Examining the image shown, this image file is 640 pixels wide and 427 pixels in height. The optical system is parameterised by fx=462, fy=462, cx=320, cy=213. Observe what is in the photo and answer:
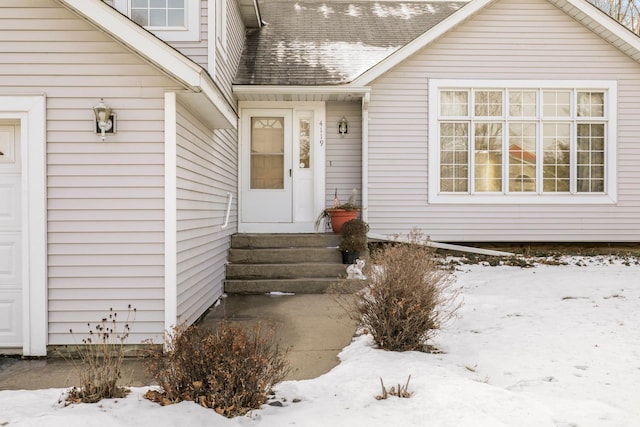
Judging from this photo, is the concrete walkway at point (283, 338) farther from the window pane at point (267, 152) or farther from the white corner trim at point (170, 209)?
the window pane at point (267, 152)

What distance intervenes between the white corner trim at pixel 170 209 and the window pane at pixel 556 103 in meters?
6.80

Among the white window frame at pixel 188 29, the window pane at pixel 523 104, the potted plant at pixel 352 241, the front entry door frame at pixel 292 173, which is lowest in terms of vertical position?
the potted plant at pixel 352 241

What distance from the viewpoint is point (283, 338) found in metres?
4.80

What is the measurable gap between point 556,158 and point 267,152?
208 inches

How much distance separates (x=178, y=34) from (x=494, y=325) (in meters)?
5.04

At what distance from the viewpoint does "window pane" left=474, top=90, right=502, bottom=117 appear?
27.3 feet

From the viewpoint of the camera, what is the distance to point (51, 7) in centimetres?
430

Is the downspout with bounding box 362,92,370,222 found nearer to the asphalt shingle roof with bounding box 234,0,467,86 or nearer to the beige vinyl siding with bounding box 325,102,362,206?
the beige vinyl siding with bounding box 325,102,362,206

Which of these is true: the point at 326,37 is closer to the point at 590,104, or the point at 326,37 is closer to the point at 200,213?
the point at 590,104

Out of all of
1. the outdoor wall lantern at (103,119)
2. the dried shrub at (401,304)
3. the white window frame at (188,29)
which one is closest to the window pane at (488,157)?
the dried shrub at (401,304)

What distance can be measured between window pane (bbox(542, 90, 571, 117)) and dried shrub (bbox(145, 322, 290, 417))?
7.51 m

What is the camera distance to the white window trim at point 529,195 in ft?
27.1

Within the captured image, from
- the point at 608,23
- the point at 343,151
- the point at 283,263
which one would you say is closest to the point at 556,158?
the point at 608,23

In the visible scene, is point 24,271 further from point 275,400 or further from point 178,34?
point 178,34
